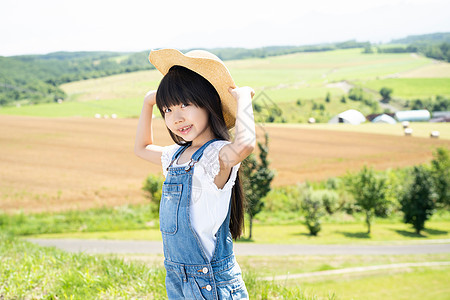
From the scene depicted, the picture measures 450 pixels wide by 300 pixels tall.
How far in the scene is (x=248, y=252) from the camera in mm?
24938

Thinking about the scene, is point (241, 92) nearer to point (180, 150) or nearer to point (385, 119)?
point (180, 150)

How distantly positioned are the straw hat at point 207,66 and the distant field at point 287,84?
44.6m

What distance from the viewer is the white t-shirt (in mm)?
2266

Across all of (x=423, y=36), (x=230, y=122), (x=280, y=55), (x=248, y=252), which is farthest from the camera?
(x=423, y=36)

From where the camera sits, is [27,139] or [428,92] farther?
[428,92]

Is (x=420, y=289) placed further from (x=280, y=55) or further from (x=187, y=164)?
(x=280, y=55)

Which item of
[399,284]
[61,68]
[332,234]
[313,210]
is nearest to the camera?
[399,284]

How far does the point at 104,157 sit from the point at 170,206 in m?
40.8

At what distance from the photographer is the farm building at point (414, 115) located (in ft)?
171

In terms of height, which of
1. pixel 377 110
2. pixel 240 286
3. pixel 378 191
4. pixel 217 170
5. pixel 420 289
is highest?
pixel 217 170

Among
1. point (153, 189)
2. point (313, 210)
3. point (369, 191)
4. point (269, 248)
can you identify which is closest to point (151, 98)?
point (269, 248)

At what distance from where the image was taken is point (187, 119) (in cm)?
237

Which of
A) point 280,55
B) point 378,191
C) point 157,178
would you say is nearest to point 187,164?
point 157,178

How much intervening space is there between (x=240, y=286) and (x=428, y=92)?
196 ft
